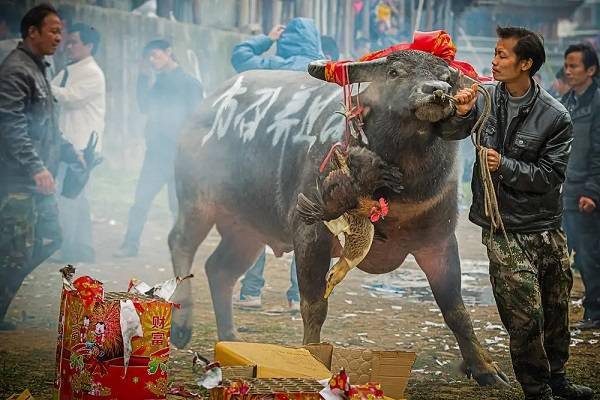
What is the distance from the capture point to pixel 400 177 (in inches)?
203

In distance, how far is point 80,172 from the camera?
27.4 feet

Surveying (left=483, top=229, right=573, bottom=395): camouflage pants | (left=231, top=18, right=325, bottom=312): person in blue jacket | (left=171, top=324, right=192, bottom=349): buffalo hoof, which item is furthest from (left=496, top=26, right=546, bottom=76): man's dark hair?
(left=171, top=324, right=192, bottom=349): buffalo hoof

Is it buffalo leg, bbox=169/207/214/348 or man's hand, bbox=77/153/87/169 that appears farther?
man's hand, bbox=77/153/87/169

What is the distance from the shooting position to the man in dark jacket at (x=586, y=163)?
7.48m

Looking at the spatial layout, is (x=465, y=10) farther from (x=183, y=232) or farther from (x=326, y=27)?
(x=183, y=232)

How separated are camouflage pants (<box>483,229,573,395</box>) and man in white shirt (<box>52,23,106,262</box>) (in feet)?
15.0

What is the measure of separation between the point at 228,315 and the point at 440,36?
2711 millimetres

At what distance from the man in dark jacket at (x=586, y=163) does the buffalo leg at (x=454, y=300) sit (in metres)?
1.80

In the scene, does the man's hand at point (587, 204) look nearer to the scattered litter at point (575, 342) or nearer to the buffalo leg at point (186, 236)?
the scattered litter at point (575, 342)

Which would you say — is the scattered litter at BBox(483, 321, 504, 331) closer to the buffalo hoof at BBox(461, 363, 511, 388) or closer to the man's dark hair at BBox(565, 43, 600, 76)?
the buffalo hoof at BBox(461, 363, 511, 388)

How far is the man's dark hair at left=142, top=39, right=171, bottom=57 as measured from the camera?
29.6ft

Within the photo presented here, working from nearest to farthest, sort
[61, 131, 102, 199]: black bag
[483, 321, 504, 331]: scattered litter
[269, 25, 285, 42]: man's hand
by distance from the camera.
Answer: [483, 321, 504, 331]: scattered litter < [269, 25, 285, 42]: man's hand < [61, 131, 102, 199]: black bag

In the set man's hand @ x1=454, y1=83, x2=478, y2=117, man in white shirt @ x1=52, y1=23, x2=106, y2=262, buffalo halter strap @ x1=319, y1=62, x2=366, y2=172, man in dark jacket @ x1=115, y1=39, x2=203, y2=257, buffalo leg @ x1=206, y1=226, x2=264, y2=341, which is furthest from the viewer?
man in dark jacket @ x1=115, y1=39, x2=203, y2=257

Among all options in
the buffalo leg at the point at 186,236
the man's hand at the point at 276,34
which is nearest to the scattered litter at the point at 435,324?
the buffalo leg at the point at 186,236
